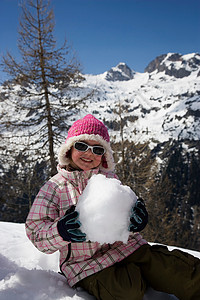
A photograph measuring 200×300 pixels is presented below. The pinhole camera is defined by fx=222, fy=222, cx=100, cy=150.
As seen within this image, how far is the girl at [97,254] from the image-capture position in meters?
1.63

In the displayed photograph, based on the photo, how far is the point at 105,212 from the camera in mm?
1437

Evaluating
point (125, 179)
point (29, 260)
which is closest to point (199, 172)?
point (125, 179)

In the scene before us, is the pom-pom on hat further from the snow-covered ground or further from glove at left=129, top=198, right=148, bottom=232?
the snow-covered ground

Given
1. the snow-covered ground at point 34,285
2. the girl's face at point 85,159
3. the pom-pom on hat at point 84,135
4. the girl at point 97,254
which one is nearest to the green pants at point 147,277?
the girl at point 97,254

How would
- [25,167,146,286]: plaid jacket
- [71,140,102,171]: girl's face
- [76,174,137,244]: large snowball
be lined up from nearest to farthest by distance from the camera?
1. [76,174,137,244]: large snowball
2. [25,167,146,286]: plaid jacket
3. [71,140,102,171]: girl's face

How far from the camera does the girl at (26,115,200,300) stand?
163 cm

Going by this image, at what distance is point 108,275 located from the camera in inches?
67.3

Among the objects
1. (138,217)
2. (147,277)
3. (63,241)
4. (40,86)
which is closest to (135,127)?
(40,86)

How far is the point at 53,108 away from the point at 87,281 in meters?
7.06

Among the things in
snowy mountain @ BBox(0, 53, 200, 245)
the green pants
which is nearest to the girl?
the green pants

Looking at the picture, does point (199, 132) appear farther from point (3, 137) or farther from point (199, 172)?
point (3, 137)

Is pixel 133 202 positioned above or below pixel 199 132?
below

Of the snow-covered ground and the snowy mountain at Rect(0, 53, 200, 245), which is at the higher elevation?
the snowy mountain at Rect(0, 53, 200, 245)

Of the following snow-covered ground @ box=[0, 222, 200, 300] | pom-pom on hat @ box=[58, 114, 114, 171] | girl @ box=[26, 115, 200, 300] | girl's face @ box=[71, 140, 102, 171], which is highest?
pom-pom on hat @ box=[58, 114, 114, 171]
